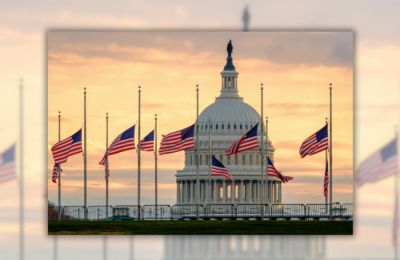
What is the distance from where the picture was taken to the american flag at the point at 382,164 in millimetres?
60906

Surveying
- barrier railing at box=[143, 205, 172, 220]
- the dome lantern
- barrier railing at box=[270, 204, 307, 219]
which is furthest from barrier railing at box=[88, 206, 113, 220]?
barrier railing at box=[270, 204, 307, 219]

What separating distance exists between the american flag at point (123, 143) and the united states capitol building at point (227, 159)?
284 inches

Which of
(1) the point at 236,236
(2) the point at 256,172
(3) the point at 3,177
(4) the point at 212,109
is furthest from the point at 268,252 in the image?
(2) the point at 256,172

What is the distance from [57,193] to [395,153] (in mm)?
18030

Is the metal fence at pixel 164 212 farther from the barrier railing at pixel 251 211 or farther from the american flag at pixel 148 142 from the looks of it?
the barrier railing at pixel 251 211

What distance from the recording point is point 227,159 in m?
108

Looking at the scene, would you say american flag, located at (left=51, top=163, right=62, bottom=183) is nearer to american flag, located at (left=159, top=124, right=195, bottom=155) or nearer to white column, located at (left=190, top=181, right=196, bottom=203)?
american flag, located at (left=159, top=124, right=195, bottom=155)

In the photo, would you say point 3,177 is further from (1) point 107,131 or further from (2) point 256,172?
(2) point 256,172

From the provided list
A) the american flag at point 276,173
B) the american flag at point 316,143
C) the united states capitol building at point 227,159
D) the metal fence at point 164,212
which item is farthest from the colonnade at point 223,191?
the american flag at point 316,143

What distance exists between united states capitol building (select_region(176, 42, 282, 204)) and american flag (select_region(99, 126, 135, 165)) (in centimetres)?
721

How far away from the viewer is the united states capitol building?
293ft

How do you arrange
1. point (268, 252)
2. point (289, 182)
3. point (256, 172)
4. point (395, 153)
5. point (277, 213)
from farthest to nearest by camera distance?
point (256, 172) → point (277, 213) → point (289, 182) → point (268, 252) → point (395, 153)

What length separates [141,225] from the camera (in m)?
72.9

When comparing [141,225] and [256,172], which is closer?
[141,225]
